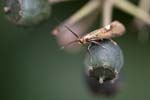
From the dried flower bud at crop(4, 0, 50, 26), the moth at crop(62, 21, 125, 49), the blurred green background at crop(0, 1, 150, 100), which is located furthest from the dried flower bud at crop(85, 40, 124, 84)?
the blurred green background at crop(0, 1, 150, 100)

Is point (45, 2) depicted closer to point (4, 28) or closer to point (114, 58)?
point (114, 58)

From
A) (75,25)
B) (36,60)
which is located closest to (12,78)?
(36,60)

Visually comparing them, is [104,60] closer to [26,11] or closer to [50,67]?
[26,11]

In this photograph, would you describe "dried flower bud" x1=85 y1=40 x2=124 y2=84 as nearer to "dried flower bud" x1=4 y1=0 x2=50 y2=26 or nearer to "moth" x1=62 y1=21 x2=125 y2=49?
"moth" x1=62 y1=21 x2=125 y2=49

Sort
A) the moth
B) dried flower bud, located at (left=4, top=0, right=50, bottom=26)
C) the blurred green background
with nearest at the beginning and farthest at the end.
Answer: the moth → dried flower bud, located at (left=4, top=0, right=50, bottom=26) → the blurred green background

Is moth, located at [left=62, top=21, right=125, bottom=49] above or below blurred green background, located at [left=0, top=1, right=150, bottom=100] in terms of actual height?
below

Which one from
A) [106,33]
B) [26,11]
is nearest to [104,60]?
[106,33]
